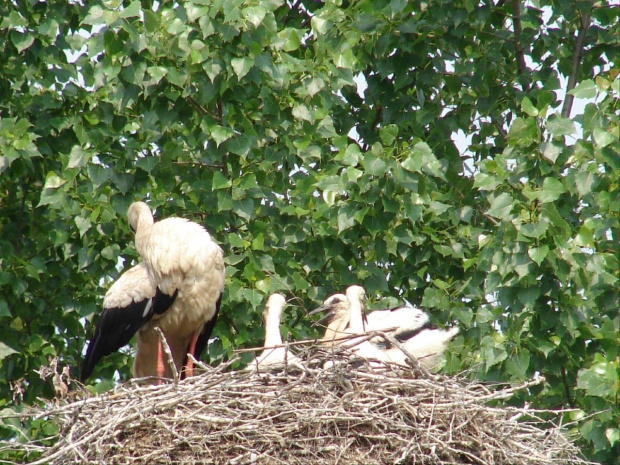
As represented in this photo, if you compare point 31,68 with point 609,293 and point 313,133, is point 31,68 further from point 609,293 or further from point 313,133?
point 609,293

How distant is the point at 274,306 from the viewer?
320 inches

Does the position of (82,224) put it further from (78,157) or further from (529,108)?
(529,108)

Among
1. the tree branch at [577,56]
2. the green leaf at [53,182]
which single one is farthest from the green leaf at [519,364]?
the green leaf at [53,182]

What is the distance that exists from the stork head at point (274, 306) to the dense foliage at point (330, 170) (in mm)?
204

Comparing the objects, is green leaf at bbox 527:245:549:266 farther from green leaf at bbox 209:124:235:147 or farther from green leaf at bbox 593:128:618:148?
green leaf at bbox 209:124:235:147

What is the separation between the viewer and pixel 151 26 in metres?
8.42

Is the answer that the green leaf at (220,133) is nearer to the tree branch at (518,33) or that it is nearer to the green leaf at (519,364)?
the green leaf at (519,364)

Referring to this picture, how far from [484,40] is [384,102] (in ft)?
3.17

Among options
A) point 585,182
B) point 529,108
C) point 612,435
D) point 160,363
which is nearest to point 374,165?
point 529,108

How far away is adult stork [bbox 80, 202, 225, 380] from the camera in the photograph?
855cm

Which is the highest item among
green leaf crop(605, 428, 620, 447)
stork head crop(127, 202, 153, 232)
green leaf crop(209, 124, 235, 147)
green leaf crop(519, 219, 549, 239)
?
green leaf crop(209, 124, 235, 147)

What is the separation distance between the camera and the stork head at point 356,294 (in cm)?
804

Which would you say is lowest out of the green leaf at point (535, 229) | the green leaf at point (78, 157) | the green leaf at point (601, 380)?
the green leaf at point (601, 380)

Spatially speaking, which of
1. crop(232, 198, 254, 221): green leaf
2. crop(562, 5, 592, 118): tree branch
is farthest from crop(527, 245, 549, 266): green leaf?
crop(562, 5, 592, 118): tree branch
